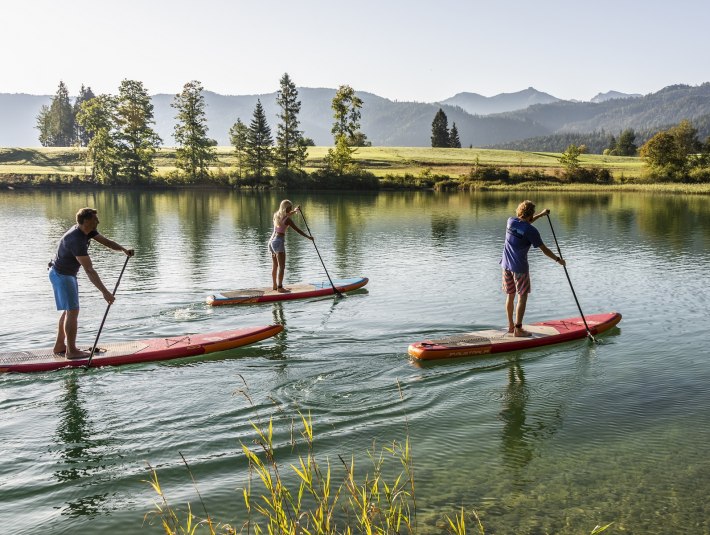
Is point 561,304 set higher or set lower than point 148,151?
lower

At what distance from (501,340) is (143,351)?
699 cm

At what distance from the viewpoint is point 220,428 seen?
28.8ft

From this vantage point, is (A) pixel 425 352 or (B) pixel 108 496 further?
(A) pixel 425 352

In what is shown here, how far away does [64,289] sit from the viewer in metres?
10.6

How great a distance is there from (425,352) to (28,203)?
57470 millimetres

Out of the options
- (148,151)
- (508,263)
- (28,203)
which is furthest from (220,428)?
(148,151)

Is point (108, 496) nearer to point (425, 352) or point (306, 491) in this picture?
point (306, 491)

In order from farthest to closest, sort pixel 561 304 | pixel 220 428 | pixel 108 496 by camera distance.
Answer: pixel 561 304 < pixel 220 428 < pixel 108 496

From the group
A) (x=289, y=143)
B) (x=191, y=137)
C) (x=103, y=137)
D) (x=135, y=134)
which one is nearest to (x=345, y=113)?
(x=289, y=143)

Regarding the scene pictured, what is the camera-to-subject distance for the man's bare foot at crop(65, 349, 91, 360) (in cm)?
Answer: 1116

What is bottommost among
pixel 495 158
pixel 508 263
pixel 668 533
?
pixel 668 533

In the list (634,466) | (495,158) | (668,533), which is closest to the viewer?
(668,533)

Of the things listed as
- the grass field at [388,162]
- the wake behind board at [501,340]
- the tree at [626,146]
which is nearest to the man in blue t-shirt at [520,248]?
the wake behind board at [501,340]

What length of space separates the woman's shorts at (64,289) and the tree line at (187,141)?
74977 mm
